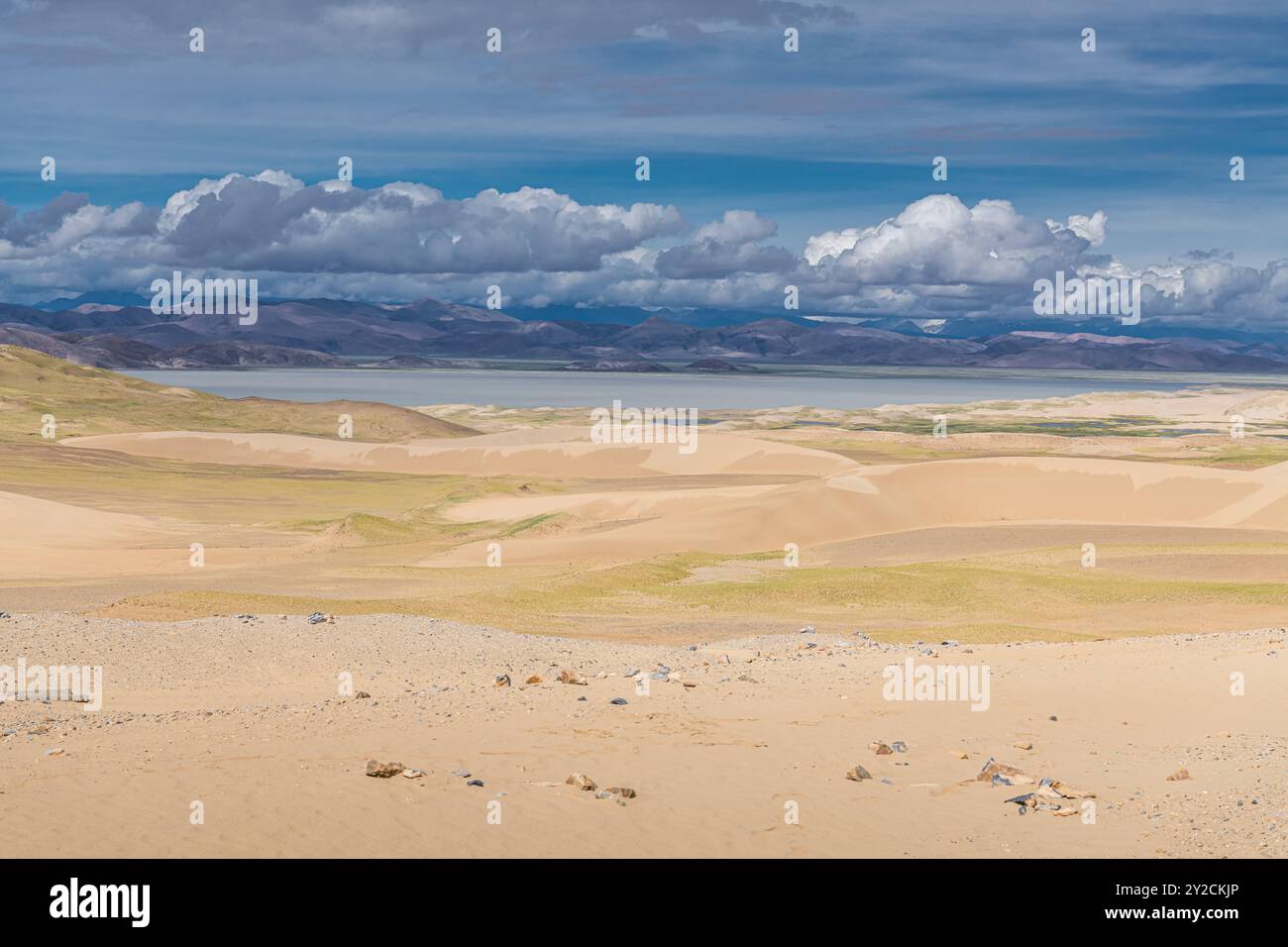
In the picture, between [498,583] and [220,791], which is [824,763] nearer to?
[220,791]

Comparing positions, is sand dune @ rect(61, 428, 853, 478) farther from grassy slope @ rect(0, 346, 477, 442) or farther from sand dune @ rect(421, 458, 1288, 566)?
sand dune @ rect(421, 458, 1288, 566)

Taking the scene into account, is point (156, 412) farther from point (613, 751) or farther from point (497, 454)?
point (613, 751)

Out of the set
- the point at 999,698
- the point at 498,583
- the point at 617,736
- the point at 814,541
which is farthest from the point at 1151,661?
the point at 814,541

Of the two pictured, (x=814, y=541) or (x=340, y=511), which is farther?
(x=340, y=511)

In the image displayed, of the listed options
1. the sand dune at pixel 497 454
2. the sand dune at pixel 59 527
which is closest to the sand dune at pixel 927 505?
the sand dune at pixel 59 527
